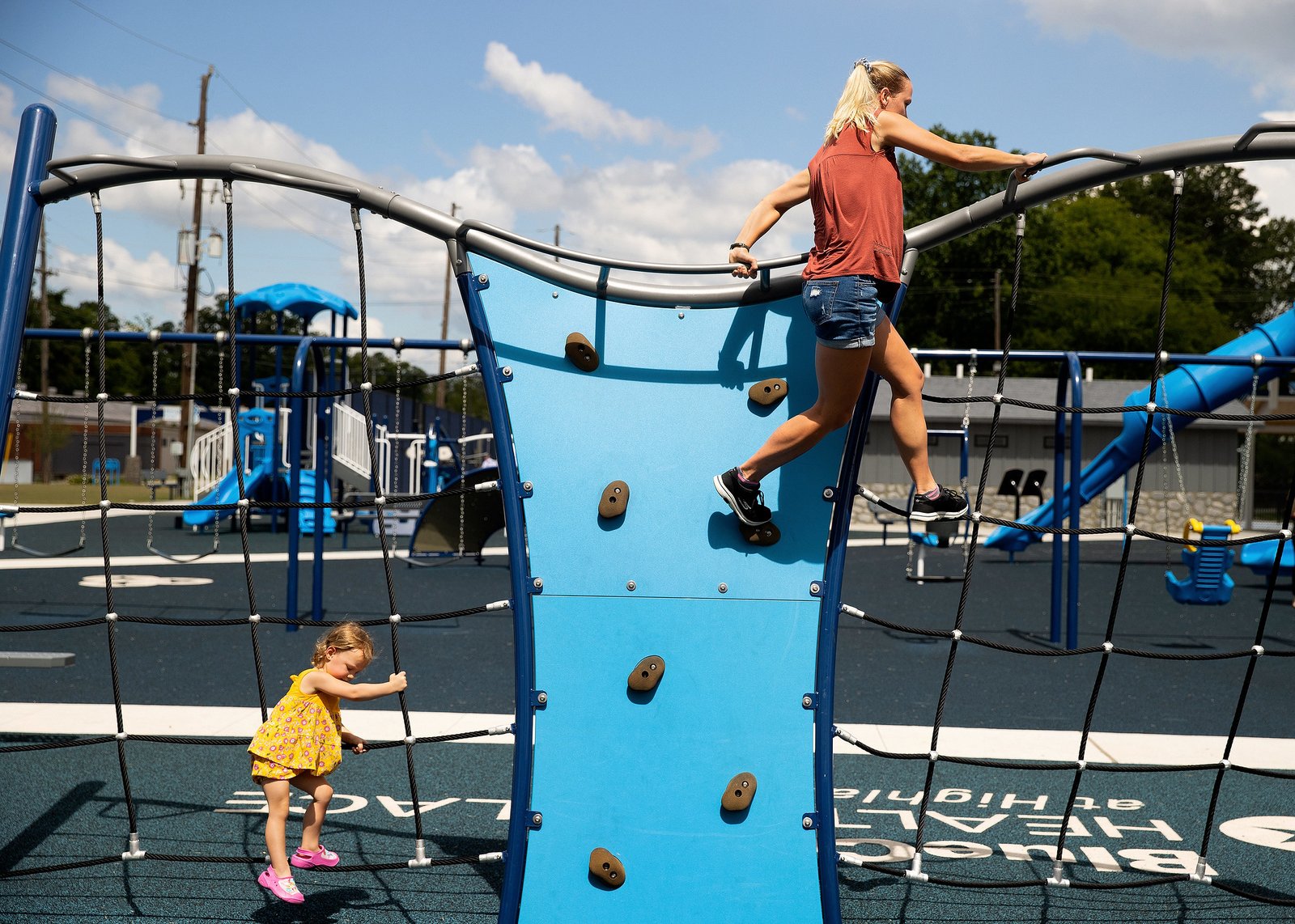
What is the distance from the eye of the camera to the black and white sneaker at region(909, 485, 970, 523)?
2.79 m

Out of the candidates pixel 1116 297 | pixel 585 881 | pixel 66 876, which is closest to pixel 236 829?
pixel 66 876

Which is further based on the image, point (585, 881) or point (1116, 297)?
point (1116, 297)

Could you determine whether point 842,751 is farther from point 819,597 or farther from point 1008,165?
point 1008,165

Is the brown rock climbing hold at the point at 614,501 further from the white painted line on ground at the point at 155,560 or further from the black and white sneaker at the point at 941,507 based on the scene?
the white painted line on ground at the point at 155,560

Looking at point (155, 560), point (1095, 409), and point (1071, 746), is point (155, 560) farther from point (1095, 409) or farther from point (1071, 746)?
point (1095, 409)

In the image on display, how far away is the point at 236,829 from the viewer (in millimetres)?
3477

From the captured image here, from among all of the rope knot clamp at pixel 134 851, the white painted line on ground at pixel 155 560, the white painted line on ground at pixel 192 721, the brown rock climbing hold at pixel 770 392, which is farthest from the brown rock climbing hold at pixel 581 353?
the white painted line on ground at pixel 155 560

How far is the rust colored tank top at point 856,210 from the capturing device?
2549 mm

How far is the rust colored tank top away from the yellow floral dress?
66.4 inches

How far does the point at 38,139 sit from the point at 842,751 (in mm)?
3651

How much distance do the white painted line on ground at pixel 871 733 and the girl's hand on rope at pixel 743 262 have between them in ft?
8.42

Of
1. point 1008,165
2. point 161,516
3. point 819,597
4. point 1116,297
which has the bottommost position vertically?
point 161,516

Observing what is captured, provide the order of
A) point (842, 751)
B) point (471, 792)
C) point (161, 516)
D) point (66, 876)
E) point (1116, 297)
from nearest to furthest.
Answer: point (66, 876) → point (471, 792) → point (842, 751) → point (161, 516) → point (1116, 297)

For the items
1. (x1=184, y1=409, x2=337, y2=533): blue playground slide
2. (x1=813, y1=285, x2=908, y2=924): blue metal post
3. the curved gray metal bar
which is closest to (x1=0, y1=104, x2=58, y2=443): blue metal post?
the curved gray metal bar
